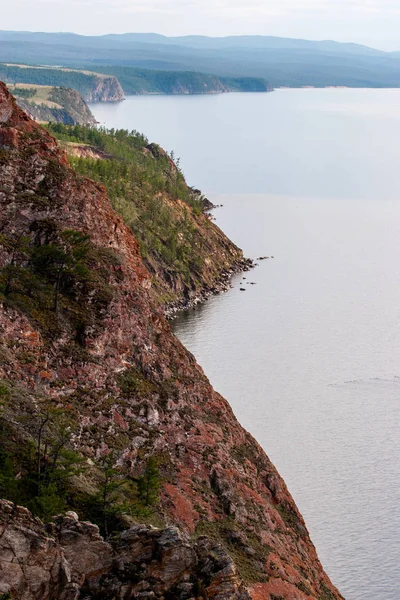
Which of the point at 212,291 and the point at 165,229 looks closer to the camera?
the point at 212,291

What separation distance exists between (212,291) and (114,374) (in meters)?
65.0

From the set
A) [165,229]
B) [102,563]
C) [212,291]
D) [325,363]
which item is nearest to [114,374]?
[102,563]

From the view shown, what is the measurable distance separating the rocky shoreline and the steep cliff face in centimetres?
4794

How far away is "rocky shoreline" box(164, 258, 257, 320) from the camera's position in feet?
317

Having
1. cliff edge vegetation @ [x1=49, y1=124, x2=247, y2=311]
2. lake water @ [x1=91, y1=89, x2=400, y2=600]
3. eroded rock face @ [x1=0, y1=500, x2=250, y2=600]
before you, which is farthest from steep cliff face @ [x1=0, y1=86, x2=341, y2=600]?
cliff edge vegetation @ [x1=49, y1=124, x2=247, y2=311]

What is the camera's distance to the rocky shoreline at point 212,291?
9656 cm

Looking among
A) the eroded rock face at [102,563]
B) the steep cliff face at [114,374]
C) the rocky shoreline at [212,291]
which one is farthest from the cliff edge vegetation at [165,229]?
the eroded rock face at [102,563]

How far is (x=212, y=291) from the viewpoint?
104812 millimetres

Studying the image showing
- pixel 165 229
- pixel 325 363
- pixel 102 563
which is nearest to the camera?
pixel 102 563

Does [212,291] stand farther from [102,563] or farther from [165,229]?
[102,563]

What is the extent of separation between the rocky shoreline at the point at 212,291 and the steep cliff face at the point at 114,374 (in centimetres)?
4794

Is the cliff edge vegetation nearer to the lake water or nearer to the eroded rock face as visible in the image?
the lake water

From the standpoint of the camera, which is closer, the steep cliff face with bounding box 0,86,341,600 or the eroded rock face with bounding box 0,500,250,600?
the eroded rock face with bounding box 0,500,250,600

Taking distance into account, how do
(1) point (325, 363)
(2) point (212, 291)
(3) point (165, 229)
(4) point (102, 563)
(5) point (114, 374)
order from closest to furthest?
1. (4) point (102, 563)
2. (5) point (114, 374)
3. (1) point (325, 363)
4. (2) point (212, 291)
5. (3) point (165, 229)
